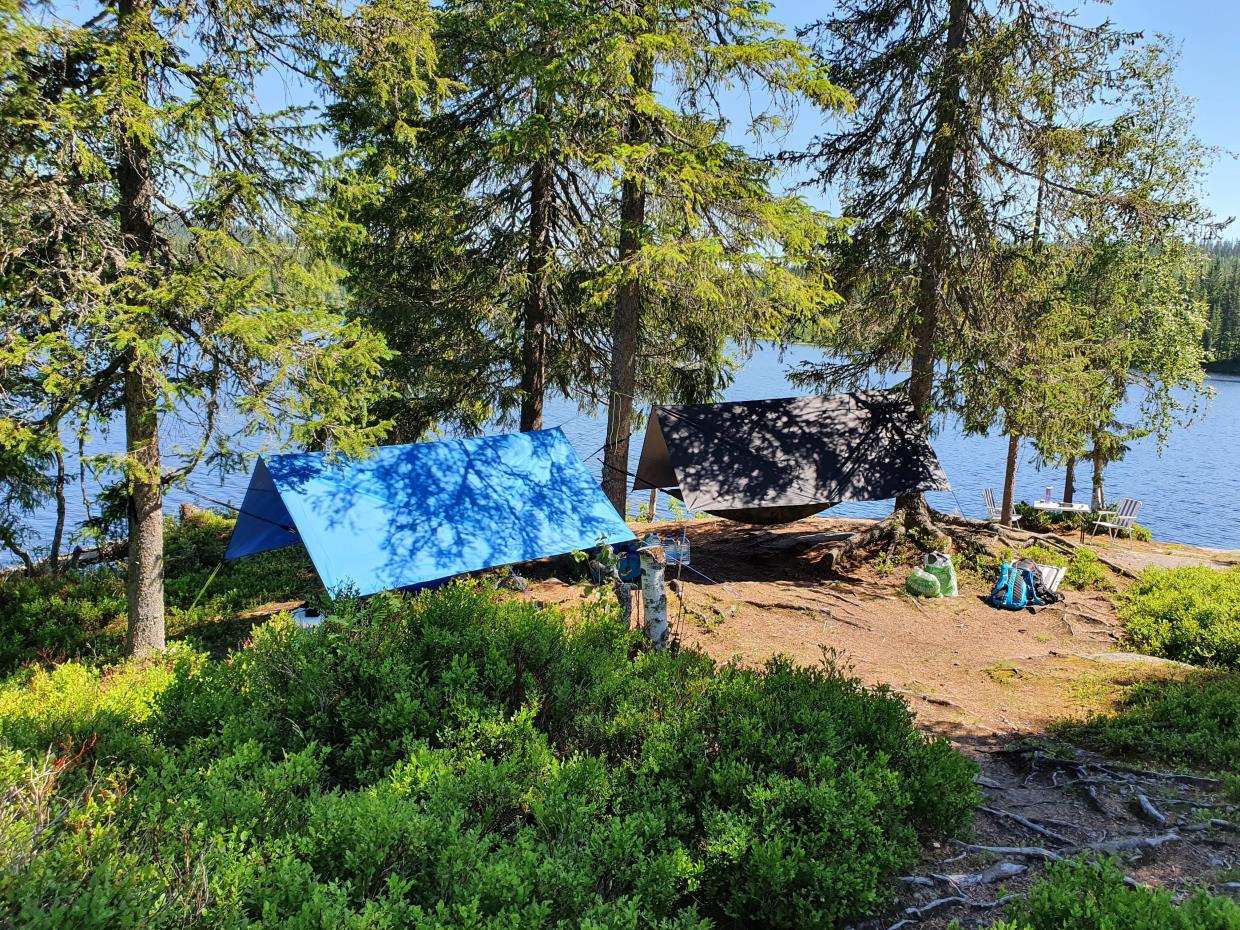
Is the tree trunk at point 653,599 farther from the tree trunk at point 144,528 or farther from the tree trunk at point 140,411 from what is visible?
the tree trunk at point 144,528

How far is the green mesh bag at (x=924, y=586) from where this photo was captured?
37.1 ft

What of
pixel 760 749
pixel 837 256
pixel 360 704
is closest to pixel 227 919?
pixel 360 704

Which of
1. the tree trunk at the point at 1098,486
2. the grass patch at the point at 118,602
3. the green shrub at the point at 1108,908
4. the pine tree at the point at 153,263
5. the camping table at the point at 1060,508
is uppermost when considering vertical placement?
the pine tree at the point at 153,263

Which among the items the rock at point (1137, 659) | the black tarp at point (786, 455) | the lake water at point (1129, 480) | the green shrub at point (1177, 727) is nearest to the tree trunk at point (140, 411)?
the black tarp at point (786, 455)

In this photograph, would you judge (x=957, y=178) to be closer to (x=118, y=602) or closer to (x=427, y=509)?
(x=427, y=509)

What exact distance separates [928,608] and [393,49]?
402 inches

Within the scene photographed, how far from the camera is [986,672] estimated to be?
8.52 meters

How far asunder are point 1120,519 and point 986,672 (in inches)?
462

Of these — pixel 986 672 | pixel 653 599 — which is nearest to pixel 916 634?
pixel 986 672

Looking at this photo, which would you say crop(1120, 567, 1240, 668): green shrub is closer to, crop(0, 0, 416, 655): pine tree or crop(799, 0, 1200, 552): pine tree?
crop(799, 0, 1200, 552): pine tree

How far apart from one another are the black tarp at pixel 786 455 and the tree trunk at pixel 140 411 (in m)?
6.63

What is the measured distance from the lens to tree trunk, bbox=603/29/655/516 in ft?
33.5

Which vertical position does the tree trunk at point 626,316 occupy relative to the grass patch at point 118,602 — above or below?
above

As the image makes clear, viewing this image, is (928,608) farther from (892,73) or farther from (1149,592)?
(892,73)
